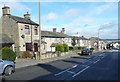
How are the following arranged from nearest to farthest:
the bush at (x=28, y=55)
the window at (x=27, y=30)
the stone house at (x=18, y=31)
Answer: the bush at (x=28, y=55) < the stone house at (x=18, y=31) < the window at (x=27, y=30)

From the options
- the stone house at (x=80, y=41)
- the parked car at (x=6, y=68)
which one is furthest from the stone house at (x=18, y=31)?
the stone house at (x=80, y=41)

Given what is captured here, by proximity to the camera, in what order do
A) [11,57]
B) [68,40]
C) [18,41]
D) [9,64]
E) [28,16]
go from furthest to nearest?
[68,40] → [28,16] → [18,41] → [11,57] → [9,64]

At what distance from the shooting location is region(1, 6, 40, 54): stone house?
27.4 meters

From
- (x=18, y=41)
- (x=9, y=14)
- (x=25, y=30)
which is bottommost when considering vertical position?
(x=18, y=41)

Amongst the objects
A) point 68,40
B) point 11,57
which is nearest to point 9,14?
point 11,57

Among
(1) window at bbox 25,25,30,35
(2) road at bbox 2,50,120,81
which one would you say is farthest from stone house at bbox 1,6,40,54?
(2) road at bbox 2,50,120,81

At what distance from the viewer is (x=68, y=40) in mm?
54938

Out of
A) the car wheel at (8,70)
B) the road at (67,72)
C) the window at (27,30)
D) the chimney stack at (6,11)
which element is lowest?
the road at (67,72)

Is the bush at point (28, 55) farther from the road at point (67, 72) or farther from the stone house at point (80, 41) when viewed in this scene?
the stone house at point (80, 41)

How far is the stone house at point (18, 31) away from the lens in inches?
1080

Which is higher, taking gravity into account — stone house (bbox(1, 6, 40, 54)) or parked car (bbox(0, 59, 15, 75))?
stone house (bbox(1, 6, 40, 54))

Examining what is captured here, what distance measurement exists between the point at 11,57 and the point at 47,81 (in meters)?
10.5

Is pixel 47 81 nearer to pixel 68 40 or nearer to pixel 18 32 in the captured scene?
pixel 18 32

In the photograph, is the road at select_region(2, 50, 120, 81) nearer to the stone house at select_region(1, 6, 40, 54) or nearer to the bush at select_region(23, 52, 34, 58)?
the bush at select_region(23, 52, 34, 58)
